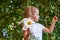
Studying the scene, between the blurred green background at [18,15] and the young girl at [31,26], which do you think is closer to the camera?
the young girl at [31,26]

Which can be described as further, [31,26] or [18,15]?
[18,15]

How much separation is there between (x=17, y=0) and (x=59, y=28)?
1.55ft

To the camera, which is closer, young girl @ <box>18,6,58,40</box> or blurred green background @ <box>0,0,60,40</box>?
young girl @ <box>18,6,58,40</box>

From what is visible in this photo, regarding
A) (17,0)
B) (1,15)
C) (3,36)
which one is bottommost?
(3,36)

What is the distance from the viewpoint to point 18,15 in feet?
6.20

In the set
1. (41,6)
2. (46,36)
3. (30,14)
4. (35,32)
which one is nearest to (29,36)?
(35,32)

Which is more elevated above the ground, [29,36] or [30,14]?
[30,14]

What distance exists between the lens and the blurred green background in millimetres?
1858

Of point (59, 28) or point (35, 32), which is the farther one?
point (59, 28)

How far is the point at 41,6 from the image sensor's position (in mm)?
1927

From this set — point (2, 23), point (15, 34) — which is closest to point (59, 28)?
point (15, 34)

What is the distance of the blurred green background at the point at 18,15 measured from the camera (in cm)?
186

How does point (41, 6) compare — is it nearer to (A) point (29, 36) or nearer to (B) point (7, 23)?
(B) point (7, 23)

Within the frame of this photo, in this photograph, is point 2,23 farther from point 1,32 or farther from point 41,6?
point 41,6
